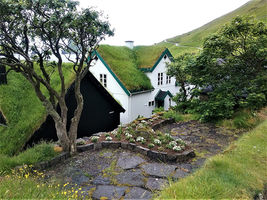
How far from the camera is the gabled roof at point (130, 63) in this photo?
58.9 feet

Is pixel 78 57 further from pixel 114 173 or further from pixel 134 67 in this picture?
pixel 134 67

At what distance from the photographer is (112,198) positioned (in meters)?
3.77

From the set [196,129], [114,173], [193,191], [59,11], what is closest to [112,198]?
[114,173]

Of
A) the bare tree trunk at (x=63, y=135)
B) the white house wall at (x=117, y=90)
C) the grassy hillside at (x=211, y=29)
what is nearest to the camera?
the bare tree trunk at (x=63, y=135)

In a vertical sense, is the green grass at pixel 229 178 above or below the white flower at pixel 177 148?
above

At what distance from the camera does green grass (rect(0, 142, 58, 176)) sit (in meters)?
4.96

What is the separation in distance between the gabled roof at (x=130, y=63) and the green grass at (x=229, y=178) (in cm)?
1310

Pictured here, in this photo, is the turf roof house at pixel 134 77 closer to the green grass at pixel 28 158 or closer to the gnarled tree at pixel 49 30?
the gnarled tree at pixel 49 30

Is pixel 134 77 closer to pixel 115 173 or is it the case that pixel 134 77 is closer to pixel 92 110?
pixel 92 110

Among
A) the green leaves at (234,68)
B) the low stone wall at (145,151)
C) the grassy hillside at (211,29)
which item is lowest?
the low stone wall at (145,151)

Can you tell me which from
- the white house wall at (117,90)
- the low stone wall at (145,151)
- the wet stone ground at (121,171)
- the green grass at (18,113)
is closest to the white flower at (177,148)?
the low stone wall at (145,151)

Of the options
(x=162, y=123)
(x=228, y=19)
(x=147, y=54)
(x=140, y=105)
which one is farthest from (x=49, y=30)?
(x=228, y=19)

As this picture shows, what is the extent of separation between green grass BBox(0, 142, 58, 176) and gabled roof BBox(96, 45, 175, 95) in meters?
11.9

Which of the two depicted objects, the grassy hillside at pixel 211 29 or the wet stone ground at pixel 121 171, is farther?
the grassy hillside at pixel 211 29
